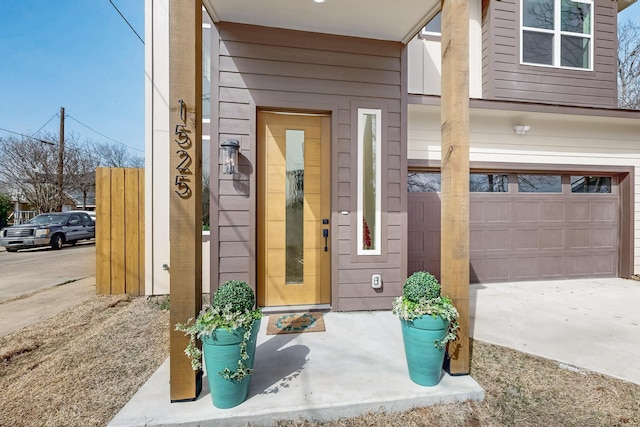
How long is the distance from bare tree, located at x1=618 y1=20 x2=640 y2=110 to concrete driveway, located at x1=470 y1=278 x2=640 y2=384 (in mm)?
9540

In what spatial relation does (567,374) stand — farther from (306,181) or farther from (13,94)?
(13,94)

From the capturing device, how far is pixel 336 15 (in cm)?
290

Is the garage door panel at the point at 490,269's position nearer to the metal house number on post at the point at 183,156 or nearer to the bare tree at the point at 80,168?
the metal house number on post at the point at 183,156

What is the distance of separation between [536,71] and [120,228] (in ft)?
22.6

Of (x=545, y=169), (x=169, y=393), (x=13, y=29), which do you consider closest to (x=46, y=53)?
(x=13, y=29)

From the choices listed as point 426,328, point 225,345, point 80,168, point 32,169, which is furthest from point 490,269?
point 80,168

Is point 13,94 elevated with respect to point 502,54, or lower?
elevated

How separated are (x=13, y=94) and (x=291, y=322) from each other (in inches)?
838

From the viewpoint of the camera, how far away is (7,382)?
2.07 m

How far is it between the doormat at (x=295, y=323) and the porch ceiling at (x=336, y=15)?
123 inches

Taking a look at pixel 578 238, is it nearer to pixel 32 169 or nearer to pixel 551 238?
pixel 551 238

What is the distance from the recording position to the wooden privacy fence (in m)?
3.97

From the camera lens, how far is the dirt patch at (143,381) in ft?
5.58

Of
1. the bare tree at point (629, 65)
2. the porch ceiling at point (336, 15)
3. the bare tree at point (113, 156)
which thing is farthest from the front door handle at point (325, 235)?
the bare tree at point (113, 156)
